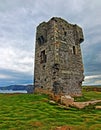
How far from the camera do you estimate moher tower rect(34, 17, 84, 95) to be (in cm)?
2730

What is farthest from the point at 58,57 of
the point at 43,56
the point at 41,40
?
the point at 41,40

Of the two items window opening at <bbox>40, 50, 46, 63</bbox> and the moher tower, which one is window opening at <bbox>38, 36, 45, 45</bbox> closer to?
the moher tower

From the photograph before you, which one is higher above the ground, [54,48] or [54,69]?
[54,48]

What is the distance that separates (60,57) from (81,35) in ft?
26.2

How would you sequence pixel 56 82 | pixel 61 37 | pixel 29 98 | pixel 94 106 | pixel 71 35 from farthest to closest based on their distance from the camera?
pixel 71 35, pixel 61 37, pixel 56 82, pixel 29 98, pixel 94 106

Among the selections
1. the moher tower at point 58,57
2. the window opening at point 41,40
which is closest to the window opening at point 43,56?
the moher tower at point 58,57

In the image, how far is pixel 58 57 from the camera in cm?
2747

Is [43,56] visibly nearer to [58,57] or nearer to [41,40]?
[41,40]

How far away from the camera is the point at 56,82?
26.8 m

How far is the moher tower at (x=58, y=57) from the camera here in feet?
89.6

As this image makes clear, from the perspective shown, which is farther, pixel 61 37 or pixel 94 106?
pixel 61 37

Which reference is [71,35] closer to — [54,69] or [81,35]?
[81,35]

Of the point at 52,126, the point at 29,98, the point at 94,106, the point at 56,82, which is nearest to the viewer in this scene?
the point at 52,126

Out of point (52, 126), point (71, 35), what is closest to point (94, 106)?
point (52, 126)
